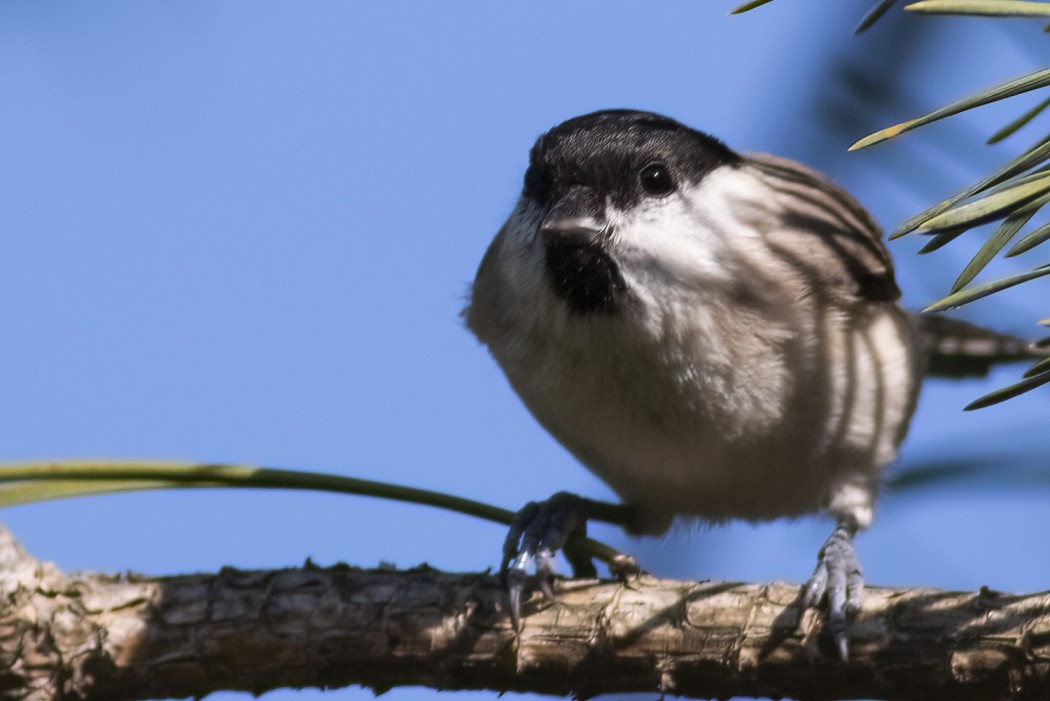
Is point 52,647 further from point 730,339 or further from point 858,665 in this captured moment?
point 730,339

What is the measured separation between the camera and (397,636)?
1.64 metres

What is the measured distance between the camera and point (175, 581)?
171 centimetres

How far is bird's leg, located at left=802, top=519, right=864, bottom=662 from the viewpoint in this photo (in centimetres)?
154

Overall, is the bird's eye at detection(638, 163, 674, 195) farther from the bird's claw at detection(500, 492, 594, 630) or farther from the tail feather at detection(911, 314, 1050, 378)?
the tail feather at detection(911, 314, 1050, 378)

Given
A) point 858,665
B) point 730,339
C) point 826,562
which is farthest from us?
point 730,339

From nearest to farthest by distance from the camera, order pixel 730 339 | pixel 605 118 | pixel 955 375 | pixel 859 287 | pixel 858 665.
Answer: pixel 858 665 < pixel 730 339 < pixel 605 118 < pixel 859 287 < pixel 955 375

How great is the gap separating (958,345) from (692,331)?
47.6 inches

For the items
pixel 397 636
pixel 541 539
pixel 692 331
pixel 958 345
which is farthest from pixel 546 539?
pixel 958 345

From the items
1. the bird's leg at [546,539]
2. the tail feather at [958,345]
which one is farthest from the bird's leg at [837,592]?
the tail feather at [958,345]

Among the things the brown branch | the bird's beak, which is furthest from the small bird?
the brown branch

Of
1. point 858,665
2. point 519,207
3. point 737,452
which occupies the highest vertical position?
point 519,207

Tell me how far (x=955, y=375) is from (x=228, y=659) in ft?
7.11

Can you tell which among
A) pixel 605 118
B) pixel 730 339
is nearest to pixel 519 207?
pixel 605 118

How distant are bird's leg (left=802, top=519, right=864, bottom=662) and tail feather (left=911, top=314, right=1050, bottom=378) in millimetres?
1053
